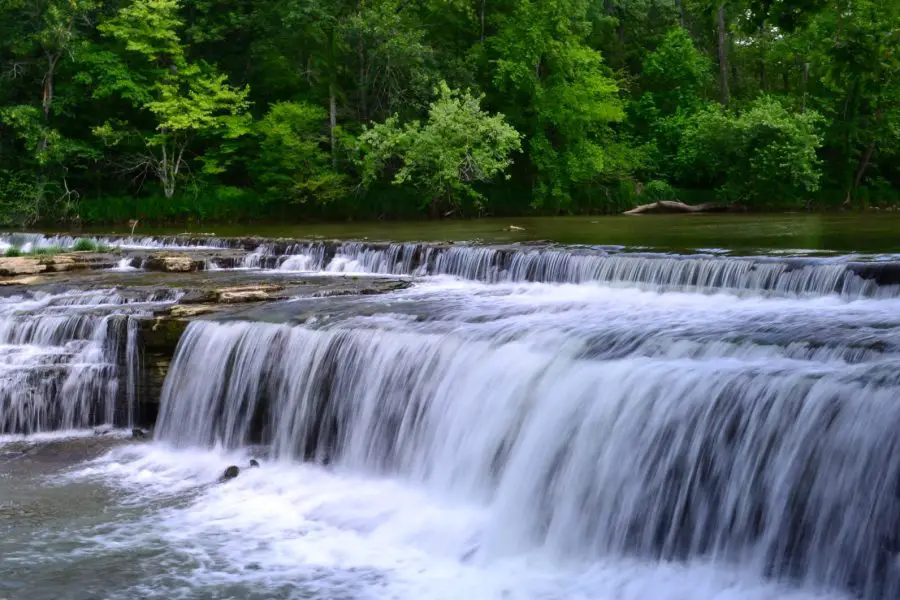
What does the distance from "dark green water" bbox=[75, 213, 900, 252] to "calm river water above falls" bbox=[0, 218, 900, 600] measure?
5.50 m

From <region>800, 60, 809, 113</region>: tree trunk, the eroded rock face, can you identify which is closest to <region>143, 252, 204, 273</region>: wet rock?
the eroded rock face

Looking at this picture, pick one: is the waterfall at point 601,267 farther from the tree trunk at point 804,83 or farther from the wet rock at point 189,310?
the tree trunk at point 804,83

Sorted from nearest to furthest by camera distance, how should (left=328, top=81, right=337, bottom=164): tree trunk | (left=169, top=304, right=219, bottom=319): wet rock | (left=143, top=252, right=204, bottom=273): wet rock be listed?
(left=169, top=304, right=219, bottom=319): wet rock, (left=143, top=252, right=204, bottom=273): wet rock, (left=328, top=81, right=337, bottom=164): tree trunk

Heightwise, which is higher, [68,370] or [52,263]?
[52,263]

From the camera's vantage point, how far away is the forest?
33.4m

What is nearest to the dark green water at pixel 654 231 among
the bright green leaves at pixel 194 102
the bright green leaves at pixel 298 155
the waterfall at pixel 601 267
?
the bright green leaves at pixel 298 155

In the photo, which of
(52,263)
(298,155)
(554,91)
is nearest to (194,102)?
(298,155)

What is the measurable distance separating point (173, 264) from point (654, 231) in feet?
38.5

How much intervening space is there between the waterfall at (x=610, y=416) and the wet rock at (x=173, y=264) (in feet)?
21.9

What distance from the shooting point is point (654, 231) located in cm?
2381

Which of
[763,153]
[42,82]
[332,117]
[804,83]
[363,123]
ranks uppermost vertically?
[804,83]

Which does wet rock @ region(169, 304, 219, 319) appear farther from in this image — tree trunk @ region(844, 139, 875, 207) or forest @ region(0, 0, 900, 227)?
tree trunk @ region(844, 139, 875, 207)

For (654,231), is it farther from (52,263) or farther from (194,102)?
(194,102)

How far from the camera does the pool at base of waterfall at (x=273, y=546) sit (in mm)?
6934
